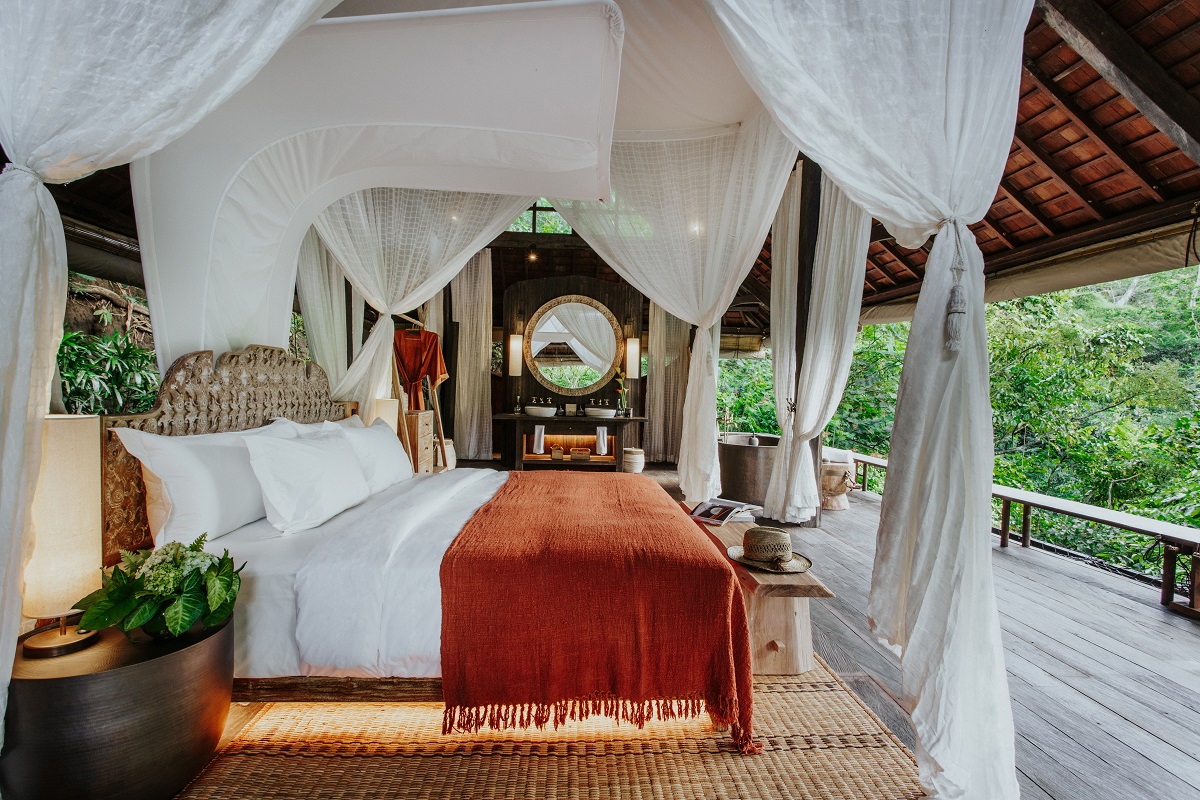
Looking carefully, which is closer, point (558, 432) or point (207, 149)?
point (207, 149)

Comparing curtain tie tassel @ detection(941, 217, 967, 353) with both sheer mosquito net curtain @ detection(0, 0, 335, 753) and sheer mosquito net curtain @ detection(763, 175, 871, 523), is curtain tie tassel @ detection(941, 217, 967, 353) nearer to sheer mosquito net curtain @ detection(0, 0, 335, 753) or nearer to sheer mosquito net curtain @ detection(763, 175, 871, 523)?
sheer mosquito net curtain @ detection(0, 0, 335, 753)

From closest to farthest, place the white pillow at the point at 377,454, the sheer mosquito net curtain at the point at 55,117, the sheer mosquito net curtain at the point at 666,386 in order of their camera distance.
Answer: the sheer mosquito net curtain at the point at 55,117 < the white pillow at the point at 377,454 < the sheer mosquito net curtain at the point at 666,386

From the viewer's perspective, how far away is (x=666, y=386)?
7625 millimetres

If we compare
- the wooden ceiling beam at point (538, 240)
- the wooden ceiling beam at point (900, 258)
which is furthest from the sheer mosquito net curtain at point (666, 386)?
the wooden ceiling beam at point (900, 258)

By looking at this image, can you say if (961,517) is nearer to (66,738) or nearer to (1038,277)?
(66,738)

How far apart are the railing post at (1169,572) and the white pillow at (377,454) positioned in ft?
14.1

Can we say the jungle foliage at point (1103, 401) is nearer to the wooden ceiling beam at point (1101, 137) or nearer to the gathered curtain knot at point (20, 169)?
the wooden ceiling beam at point (1101, 137)

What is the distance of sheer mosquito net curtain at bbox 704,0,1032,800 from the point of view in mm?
A: 1325

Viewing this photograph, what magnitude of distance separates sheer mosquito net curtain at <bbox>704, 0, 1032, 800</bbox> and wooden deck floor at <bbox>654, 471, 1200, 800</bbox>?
0.58m

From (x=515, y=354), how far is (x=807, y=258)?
139 inches

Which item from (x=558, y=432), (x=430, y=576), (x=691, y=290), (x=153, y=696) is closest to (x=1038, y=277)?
(x=691, y=290)

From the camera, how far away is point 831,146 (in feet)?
4.80

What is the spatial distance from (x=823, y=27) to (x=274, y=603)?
235cm

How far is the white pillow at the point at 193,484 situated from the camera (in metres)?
1.78
